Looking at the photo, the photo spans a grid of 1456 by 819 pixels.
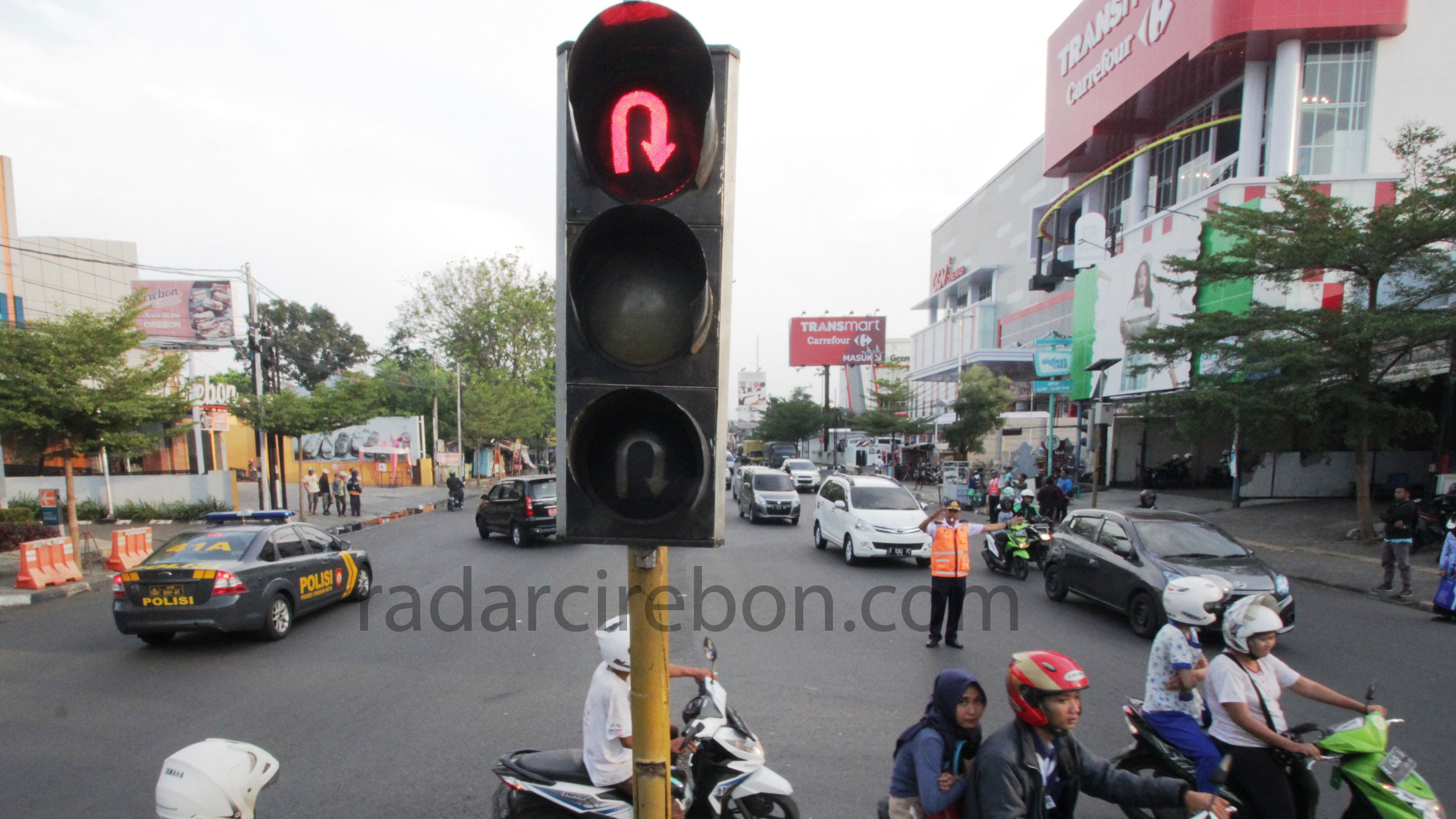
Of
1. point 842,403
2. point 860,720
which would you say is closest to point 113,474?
point 860,720

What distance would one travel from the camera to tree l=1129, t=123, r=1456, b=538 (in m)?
13.4

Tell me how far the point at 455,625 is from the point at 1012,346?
165 feet

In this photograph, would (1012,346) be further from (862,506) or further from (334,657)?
(334,657)

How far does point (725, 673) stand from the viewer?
6.84 m

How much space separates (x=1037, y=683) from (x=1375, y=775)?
1.91 metres

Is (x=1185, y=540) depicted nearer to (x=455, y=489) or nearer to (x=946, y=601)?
(x=946, y=601)

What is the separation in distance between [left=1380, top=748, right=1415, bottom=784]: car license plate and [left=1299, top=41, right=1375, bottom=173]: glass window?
28.4 m

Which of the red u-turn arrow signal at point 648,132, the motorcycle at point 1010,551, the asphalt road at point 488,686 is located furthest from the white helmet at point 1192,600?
the motorcycle at point 1010,551

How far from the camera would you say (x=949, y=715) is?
3070 mm

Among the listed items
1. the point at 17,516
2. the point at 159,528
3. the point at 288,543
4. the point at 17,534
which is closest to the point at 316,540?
the point at 288,543

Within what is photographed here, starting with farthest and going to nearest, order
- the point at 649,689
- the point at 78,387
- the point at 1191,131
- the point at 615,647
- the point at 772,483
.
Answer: the point at 1191,131
the point at 772,483
the point at 78,387
the point at 615,647
the point at 649,689

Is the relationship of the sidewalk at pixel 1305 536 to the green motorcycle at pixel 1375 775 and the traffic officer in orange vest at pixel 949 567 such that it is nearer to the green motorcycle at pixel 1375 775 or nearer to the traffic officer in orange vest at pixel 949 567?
the traffic officer in orange vest at pixel 949 567

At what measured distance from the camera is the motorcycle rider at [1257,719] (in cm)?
344

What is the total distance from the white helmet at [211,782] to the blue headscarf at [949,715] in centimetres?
262
